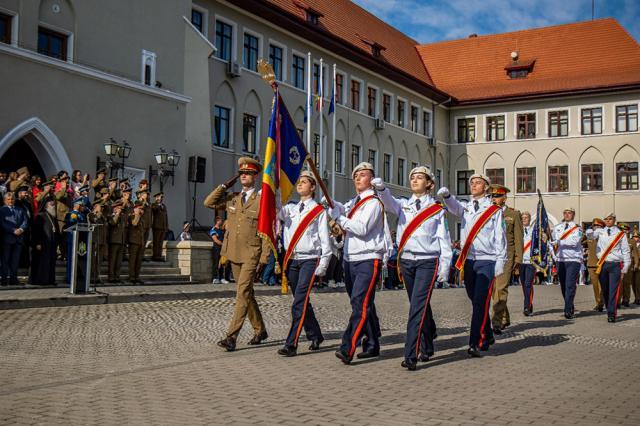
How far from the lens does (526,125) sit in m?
54.8

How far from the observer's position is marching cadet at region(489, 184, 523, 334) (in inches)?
469

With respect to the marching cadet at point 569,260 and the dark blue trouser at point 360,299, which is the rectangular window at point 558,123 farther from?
the dark blue trouser at point 360,299

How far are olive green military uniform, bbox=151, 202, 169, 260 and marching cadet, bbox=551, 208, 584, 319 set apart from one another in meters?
10.7

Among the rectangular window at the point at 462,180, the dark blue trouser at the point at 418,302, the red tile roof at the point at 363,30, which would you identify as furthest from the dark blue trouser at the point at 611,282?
the rectangular window at the point at 462,180

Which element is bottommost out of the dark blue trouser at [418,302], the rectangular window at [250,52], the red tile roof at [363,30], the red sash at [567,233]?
the dark blue trouser at [418,302]

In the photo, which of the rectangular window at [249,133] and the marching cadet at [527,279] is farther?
the rectangular window at [249,133]

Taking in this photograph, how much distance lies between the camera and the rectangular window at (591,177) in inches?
2063

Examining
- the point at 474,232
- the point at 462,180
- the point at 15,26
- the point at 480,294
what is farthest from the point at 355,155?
the point at 480,294

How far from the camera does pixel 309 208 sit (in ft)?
30.4

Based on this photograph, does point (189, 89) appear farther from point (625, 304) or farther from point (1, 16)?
point (625, 304)

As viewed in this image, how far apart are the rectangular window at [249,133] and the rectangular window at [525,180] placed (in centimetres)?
2503

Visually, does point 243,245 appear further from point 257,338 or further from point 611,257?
point 611,257

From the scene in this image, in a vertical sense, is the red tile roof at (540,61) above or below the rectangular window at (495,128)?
above

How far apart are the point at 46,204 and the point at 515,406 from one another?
13.1 metres
